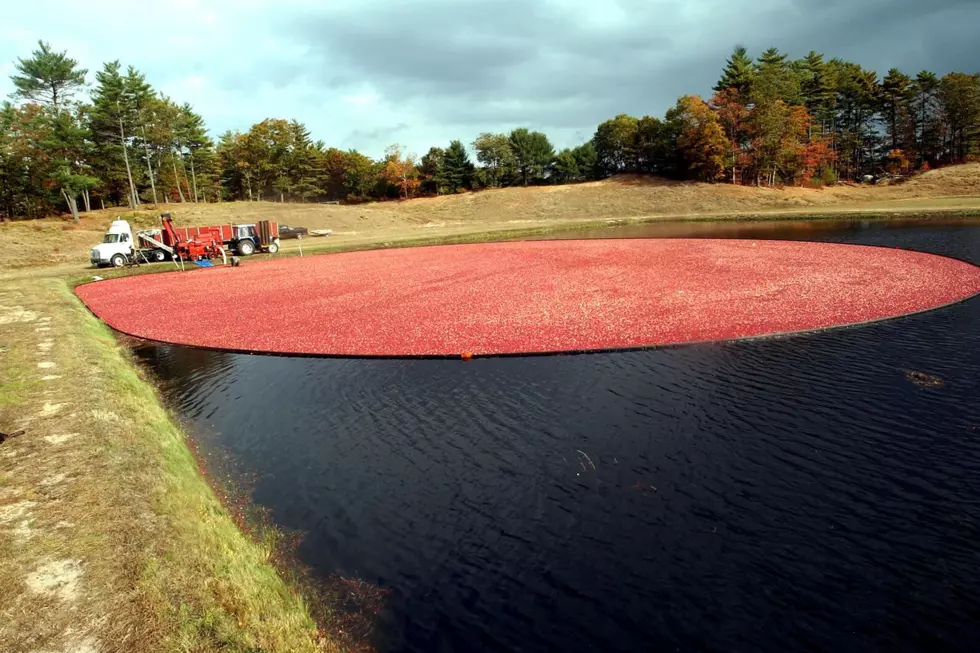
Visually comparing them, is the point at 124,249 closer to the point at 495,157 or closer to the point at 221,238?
the point at 221,238

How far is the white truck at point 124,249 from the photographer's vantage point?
144 ft

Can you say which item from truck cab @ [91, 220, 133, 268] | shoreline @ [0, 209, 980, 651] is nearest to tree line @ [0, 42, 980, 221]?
truck cab @ [91, 220, 133, 268]

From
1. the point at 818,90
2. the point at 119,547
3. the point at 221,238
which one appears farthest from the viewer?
the point at 818,90

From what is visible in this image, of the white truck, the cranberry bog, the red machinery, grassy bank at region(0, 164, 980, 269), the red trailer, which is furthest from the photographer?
grassy bank at region(0, 164, 980, 269)

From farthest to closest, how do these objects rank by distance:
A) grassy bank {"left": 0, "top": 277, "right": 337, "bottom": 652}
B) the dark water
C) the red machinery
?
the red machinery, the dark water, grassy bank {"left": 0, "top": 277, "right": 337, "bottom": 652}

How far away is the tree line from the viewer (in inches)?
2955

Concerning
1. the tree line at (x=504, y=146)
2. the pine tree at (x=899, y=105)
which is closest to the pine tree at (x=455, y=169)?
the tree line at (x=504, y=146)

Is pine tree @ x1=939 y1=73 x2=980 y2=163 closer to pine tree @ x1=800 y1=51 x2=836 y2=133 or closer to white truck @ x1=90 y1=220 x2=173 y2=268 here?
pine tree @ x1=800 y1=51 x2=836 y2=133

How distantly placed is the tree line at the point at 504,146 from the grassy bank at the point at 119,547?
72370 millimetres

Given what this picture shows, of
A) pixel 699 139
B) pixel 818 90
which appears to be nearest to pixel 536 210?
pixel 699 139

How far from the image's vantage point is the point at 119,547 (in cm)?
707

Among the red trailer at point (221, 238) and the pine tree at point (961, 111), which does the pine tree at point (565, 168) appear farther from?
the red trailer at point (221, 238)

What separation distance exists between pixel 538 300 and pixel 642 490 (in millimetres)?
15190

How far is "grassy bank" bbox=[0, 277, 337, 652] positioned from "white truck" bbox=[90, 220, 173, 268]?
37.2m
